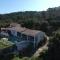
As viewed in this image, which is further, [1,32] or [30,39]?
[1,32]

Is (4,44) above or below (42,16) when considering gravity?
below

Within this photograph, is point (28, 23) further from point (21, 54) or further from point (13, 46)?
point (21, 54)

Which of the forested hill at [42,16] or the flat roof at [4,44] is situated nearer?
the flat roof at [4,44]

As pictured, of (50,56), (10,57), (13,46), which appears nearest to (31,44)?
(13,46)

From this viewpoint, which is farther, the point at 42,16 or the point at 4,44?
the point at 42,16

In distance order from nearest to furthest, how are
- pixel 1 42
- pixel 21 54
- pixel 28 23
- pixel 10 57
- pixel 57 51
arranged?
pixel 57 51 < pixel 10 57 < pixel 21 54 < pixel 1 42 < pixel 28 23

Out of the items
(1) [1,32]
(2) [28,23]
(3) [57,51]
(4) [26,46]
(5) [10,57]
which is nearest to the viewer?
(3) [57,51]

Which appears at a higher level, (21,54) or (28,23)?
(28,23)

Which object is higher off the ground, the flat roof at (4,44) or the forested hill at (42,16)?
the forested hill at (42,16)

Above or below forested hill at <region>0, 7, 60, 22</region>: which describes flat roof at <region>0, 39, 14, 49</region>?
below

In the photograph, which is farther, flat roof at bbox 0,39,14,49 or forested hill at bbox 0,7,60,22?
forested hill at bbox 0,7,60,22
